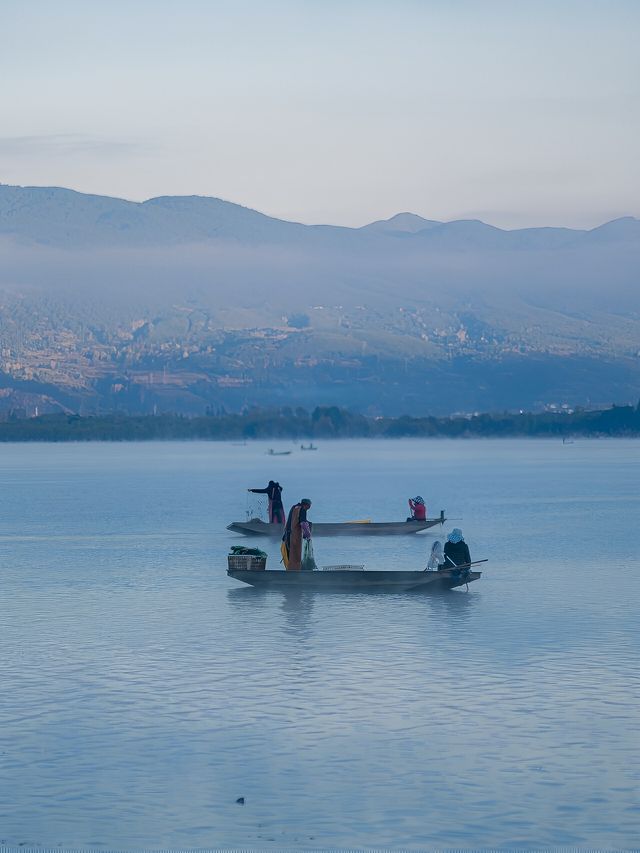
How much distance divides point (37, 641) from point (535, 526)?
180 ft

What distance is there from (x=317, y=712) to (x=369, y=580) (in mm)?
19405

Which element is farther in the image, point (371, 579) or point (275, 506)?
point (275, 506)

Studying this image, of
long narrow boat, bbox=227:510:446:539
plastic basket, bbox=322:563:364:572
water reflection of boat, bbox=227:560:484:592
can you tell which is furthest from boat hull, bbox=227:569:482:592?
long narrow boat, bbox=227:510:446:539

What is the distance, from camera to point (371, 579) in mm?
Result: 45781

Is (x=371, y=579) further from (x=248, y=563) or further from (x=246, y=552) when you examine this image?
(x=246, y=552)

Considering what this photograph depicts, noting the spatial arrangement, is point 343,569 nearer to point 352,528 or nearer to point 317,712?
point 317,712

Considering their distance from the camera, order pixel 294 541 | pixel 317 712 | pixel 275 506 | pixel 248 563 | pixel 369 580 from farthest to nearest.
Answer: pixel 275 506
pixel 248 563
pixel 294 541
pixel 369 580
pixel 317 712

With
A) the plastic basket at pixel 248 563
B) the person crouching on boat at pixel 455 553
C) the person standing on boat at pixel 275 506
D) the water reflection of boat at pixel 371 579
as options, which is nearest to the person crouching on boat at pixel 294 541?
the water reflection of boat at pixel 371 579

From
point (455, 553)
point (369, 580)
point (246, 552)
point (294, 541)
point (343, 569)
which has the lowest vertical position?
point (369, 580)

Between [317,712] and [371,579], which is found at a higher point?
[371,579]

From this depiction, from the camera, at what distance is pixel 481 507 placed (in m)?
111

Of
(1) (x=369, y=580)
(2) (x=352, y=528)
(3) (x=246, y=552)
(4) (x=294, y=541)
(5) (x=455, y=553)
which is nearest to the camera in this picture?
(5) (x=455, y=553)

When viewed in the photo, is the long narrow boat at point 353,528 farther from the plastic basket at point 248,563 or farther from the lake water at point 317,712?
the plastic basket at point 248,563

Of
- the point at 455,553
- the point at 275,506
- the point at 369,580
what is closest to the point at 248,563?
the point at 369,580
